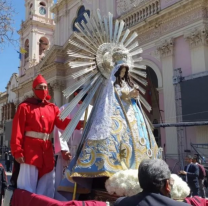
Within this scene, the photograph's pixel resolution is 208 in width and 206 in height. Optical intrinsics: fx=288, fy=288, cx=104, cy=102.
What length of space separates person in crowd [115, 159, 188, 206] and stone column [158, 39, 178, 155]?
10605 mm

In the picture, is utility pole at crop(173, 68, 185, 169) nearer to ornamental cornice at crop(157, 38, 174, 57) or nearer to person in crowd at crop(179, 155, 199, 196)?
ornamental cornice at crop(157, 38, 174, 57)

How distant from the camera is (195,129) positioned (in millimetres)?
11273

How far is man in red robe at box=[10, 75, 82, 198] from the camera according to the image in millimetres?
3119

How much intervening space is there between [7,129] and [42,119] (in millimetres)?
25178

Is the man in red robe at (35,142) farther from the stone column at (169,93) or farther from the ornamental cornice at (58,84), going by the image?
the ornamental cornice at (58,84)

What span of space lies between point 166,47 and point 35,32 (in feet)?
53.3

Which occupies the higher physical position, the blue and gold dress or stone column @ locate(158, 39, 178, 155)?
stone column @ locate(158, 39, 178, 155)

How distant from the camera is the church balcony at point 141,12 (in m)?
13.7

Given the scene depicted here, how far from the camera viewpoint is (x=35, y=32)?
2589 cm

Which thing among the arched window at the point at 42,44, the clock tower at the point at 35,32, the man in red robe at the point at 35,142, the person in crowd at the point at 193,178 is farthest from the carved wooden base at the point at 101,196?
the arched window at the point at 42,44

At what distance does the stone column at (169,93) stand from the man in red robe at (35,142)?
368 inches

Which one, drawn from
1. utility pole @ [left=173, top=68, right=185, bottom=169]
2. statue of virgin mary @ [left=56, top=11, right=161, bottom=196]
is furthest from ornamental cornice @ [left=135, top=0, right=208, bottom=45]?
statue of virgin mary @ [left=56, top=11, right=161, bottom=196]

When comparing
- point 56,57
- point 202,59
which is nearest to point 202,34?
point 202,59

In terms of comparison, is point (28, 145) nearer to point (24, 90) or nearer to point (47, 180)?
point (47, 180)
